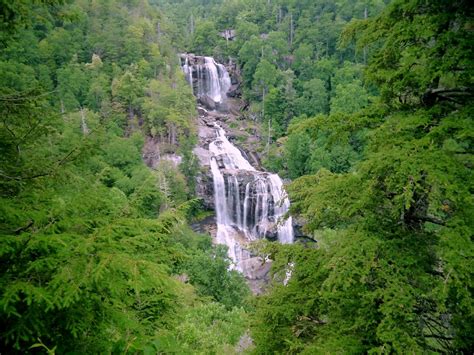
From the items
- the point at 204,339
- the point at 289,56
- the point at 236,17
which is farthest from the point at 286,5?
the point at 204,339

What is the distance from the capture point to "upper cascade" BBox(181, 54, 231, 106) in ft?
156

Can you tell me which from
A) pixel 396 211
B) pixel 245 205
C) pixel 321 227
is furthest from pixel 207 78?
pixel 396 211

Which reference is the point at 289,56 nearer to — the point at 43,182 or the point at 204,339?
the point at 204,339

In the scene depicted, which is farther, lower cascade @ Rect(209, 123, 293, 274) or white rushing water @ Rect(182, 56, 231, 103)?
white rushing water @ Rect(182, 56, 231, 103)

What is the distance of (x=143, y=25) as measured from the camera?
42.6 metres

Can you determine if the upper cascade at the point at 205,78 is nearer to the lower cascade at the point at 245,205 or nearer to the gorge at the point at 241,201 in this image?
the gorge at the point at 241,201

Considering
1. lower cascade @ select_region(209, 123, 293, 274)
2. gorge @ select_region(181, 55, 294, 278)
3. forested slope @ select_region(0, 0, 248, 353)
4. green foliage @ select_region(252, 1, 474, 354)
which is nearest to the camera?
forested slope @ select_region(0, 0, 248, 353)

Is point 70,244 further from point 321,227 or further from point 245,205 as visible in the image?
point 245,205

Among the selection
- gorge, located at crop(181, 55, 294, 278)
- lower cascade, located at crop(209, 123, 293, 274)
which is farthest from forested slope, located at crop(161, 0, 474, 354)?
lower cascade, located at crop(209, 123, 293, 274)

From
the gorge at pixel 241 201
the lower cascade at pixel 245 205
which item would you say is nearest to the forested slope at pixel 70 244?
the gorge at pixel 241 201

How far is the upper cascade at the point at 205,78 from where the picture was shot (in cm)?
4744

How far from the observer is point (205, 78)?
159ft

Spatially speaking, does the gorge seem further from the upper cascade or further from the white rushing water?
the white rushing water

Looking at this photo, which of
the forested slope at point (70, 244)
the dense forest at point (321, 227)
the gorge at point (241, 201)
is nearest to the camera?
the forested slope at point (70, 244)
